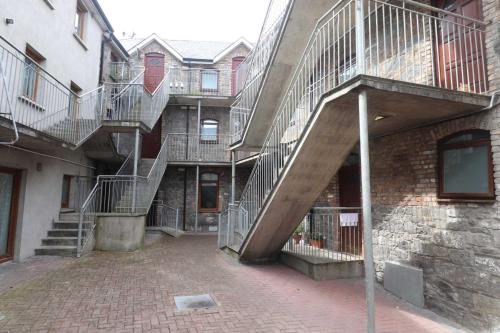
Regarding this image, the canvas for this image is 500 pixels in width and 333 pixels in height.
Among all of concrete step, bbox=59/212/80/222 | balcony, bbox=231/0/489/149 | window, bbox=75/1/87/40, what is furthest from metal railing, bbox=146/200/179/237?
balcony, bbox=231/0/489/149

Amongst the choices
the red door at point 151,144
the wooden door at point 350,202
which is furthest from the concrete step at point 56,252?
the red door at point 151,144

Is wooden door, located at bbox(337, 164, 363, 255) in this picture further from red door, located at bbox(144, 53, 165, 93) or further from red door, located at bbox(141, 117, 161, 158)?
red door, located at bbox(144, 53, 165, 93)

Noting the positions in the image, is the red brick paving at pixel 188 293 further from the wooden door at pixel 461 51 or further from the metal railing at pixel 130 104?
the metal railing at pixel 130 104

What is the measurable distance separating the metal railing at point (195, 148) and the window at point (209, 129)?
0.65ft

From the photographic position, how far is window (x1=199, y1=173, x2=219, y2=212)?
16.5m

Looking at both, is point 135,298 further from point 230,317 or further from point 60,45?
point 60,45

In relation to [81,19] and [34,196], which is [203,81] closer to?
[81,19]

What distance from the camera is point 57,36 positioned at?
9.80 metres

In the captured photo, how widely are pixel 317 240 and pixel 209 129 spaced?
9.66m

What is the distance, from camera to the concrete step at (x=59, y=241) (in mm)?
9008

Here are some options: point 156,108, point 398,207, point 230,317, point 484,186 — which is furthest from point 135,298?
point 156,108

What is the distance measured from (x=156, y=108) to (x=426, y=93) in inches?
446

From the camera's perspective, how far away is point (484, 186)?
494 centimetres

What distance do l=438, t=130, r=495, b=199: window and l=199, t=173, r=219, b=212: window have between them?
12.0 meters
